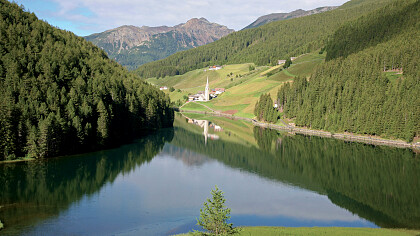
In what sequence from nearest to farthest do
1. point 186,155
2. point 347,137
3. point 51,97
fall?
point 51,97, point 186,155, point 347,137

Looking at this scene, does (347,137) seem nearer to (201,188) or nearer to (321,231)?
(201,188)

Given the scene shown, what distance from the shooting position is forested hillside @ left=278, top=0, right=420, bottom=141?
94875 millimetres

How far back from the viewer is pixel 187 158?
7900 centimetres

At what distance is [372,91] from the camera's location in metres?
108

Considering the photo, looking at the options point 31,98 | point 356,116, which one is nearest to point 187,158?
point 31,98

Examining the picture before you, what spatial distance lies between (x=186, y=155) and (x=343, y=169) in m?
33.9

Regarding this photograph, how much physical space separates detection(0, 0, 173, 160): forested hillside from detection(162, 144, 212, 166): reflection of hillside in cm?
1372

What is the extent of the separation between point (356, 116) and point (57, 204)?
88.0m

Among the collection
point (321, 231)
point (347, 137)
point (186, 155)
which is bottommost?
point (321, 231)

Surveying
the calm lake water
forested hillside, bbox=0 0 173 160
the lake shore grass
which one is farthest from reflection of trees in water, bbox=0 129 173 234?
the lake shore grass

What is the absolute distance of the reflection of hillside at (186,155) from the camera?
249 feet

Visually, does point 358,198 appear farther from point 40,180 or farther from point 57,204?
point 40,180

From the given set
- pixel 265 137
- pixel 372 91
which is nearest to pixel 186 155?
Answer: pixel 265 137

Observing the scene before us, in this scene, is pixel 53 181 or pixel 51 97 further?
pixel 51 97
